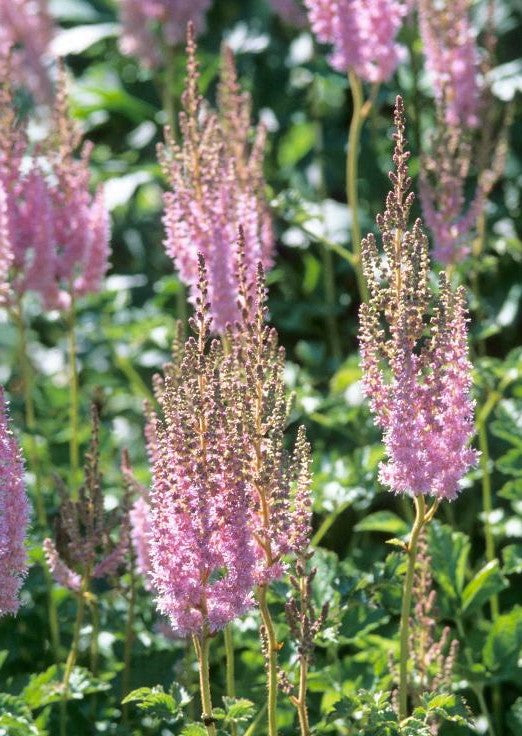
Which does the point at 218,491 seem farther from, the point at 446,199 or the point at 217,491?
the point at 446,199

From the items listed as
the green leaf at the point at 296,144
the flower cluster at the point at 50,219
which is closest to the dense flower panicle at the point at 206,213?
the flower cluster at the point at 50,219

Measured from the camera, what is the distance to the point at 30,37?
6574 mm

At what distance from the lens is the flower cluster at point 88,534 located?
9.98ft

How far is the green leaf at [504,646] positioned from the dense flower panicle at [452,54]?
177 centimetres

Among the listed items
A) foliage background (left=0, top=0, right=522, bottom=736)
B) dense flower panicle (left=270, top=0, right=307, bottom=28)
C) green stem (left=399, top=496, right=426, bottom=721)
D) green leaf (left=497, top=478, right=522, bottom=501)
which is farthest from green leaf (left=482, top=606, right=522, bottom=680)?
dense flower panicle (left=270, top=0, right=307, bottom=28)

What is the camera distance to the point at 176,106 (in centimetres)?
682

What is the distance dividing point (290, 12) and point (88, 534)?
394 cm

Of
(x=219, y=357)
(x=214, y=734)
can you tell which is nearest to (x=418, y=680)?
(x=214, y=734)

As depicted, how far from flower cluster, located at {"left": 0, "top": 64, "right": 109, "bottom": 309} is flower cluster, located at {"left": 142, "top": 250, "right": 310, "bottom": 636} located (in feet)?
4.17

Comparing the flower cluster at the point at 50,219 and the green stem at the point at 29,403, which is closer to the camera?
the flower cluster at the point at 50,219

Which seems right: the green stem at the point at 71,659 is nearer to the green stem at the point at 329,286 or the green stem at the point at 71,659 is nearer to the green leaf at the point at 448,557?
the green leaf at the point at 448,557

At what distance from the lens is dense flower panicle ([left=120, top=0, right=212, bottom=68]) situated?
19.3 feet

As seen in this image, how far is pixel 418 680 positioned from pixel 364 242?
123 centimetres

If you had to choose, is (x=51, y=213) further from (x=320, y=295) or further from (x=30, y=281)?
(x=320, y=295)
